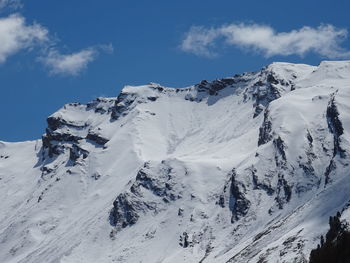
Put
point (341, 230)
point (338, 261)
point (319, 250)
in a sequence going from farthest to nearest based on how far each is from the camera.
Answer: point (341, 230) < point (319, 250) < point (338, 261)

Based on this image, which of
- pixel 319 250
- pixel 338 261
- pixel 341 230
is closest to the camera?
pixel 338 261

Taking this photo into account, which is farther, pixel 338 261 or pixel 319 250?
pixel 319 250

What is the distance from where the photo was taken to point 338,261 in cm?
13288

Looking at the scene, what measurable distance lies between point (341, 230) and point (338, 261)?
2616 cm

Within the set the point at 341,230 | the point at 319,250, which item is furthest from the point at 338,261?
the point at 341,230

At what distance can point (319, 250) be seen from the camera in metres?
142

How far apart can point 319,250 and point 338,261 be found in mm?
9746

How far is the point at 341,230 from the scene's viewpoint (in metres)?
158

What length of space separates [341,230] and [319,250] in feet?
57.5

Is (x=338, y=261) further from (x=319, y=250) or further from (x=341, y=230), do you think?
(x=341, y=230)

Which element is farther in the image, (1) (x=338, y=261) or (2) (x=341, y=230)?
(2) (x=341, y=230)
